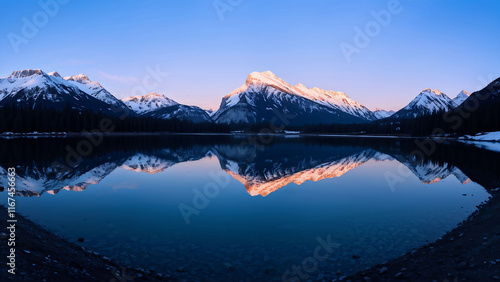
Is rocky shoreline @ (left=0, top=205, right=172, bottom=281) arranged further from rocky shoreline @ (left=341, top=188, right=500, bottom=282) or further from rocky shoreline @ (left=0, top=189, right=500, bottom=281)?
rocky shoreline @ (left=341, top=188, right=500, bottom=282)

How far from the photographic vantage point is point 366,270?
42.6 ft

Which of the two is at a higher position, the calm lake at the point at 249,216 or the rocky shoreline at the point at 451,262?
the calm lake at the point at 249,216

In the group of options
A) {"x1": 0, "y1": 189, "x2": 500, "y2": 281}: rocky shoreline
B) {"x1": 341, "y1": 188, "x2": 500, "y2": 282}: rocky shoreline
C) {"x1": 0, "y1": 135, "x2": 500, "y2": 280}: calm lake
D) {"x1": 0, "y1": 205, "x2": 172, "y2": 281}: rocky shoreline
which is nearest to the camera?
{"x1": 0, "y1": 205, "x2": 172, "y2": 281}: rocky shoreline

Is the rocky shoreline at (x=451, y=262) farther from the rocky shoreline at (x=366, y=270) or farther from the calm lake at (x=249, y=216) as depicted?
the calm lake at (x=249, y=216)

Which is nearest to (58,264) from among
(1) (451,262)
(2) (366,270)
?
(2) (366,270)

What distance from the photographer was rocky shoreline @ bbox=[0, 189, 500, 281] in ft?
35.2

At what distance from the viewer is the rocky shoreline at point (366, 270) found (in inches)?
423

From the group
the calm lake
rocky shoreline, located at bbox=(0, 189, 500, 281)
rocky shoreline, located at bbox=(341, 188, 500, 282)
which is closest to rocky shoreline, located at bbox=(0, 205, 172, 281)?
rocky shoreline, located at bbox=(0, 189, 500, 281)

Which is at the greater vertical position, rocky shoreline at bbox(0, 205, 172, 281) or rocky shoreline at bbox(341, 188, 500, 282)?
rocky shoreline at bbox(0, 205, 172, 281)

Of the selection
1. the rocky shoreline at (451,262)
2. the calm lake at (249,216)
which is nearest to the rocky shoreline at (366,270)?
the rocky shoreline at (451,262)

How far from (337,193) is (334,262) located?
54.3 feet

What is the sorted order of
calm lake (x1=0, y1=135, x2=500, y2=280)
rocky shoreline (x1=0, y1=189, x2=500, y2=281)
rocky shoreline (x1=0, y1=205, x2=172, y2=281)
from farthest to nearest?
calm lake (x1=0, y1=135, x2=500, y2=280)
rocky shoreline (x1=0, y1=189, x2=500, y2=281)
rocky shoreline (x1=0, y1=205, x2=172, y2=281)

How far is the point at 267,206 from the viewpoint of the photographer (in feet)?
80.3

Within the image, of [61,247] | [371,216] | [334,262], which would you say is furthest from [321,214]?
[61,247]
